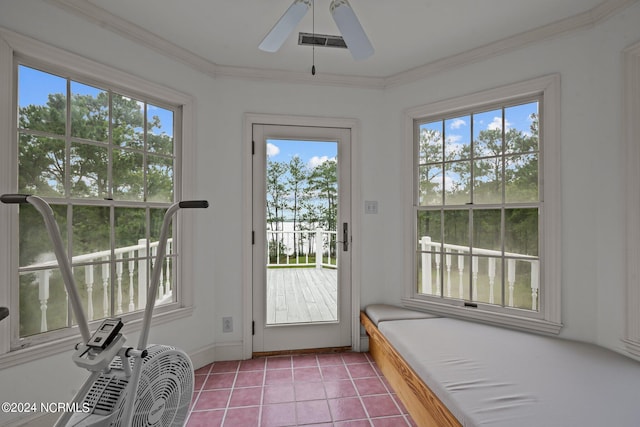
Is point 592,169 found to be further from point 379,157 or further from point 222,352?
point 222,352

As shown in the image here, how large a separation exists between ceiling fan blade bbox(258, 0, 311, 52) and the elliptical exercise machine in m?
0.99

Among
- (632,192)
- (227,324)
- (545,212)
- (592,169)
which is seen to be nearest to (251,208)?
(227,324)

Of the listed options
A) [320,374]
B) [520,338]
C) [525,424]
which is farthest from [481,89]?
[320,374]

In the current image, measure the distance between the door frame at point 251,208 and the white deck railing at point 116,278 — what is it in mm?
611

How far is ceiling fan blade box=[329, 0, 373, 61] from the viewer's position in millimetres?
1468

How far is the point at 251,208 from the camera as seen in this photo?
9.13 feet

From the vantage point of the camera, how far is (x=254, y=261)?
2809 millimetres

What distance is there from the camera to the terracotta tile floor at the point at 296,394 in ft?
6.36

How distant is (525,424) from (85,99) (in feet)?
9.41

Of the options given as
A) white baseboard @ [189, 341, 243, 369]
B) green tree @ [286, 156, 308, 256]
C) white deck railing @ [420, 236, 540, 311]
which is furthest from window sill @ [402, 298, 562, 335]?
white baseboard @ [189, 341, 243, 369]

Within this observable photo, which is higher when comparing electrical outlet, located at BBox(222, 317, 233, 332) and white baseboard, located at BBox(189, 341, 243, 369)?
electrical outlet, located at BBox(222, 317, 233, 332)

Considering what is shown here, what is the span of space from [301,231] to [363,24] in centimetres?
170

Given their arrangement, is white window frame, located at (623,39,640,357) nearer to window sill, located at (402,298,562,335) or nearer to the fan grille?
window sill, located at (402,298,562,335)

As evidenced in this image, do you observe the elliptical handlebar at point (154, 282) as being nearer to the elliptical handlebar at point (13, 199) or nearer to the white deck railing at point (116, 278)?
the elliptical handlebar at point (13, 199)
